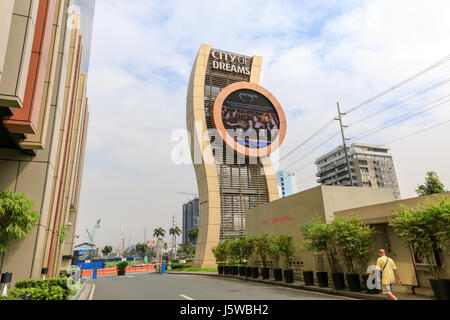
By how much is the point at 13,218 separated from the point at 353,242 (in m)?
14.0

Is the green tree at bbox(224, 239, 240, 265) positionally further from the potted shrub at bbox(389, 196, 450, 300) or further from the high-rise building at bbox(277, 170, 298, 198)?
the high-rise building at bbox(277, 170, 298, 198)

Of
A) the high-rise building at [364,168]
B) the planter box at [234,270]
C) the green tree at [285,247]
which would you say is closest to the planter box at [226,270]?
the planter box at [234,270]

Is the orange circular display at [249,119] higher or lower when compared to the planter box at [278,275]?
higher

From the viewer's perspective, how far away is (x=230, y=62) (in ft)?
135

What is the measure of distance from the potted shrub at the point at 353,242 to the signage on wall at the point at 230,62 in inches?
1242

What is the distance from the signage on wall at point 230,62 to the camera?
39.8 meters

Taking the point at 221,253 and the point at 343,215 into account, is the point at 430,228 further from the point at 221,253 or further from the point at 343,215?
the point at 221,253

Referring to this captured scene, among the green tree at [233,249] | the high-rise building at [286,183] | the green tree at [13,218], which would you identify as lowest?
the green tree at [233,249]

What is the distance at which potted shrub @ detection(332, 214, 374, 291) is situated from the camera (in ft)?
41.1

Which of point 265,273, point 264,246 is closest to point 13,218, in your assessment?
point 264,246

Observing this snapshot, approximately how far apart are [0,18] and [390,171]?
128586mm

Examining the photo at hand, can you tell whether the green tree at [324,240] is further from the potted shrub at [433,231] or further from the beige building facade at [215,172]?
the beige building facade at [215,172]
